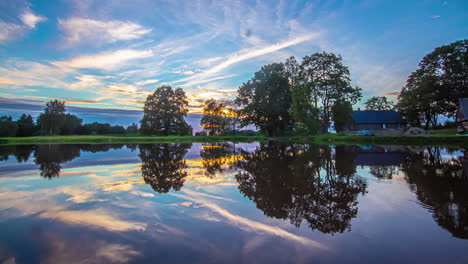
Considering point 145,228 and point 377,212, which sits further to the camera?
point 377,212

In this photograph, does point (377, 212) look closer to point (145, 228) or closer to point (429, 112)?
point (145, 228)

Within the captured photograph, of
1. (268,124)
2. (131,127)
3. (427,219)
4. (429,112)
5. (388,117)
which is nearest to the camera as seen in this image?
(427,219)

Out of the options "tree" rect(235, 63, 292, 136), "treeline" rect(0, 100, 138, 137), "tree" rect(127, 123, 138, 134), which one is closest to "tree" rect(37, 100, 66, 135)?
"treeline" rect(0, 100, 138, 137)

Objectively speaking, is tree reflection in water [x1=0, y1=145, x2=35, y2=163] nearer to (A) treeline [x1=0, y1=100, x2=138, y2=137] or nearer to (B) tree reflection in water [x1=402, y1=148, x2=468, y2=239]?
(B) tree reflection in water [x1=402, y1=148, x2=468, y2=239]

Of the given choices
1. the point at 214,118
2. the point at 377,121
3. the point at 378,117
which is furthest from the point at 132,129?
the point at 378,117

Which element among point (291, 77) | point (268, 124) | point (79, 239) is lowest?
point (79, 239)

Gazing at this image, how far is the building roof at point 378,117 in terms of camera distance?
70875 millimetres

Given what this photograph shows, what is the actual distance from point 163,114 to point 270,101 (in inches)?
1141

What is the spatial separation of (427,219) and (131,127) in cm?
12648

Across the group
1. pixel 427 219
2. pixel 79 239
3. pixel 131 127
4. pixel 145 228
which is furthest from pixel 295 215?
pixel 131 127

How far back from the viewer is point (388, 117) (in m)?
71.6

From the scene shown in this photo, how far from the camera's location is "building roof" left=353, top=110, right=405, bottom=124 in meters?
70.9

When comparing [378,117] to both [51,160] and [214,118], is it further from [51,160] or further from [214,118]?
[51,160]

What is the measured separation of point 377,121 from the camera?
7112cm
